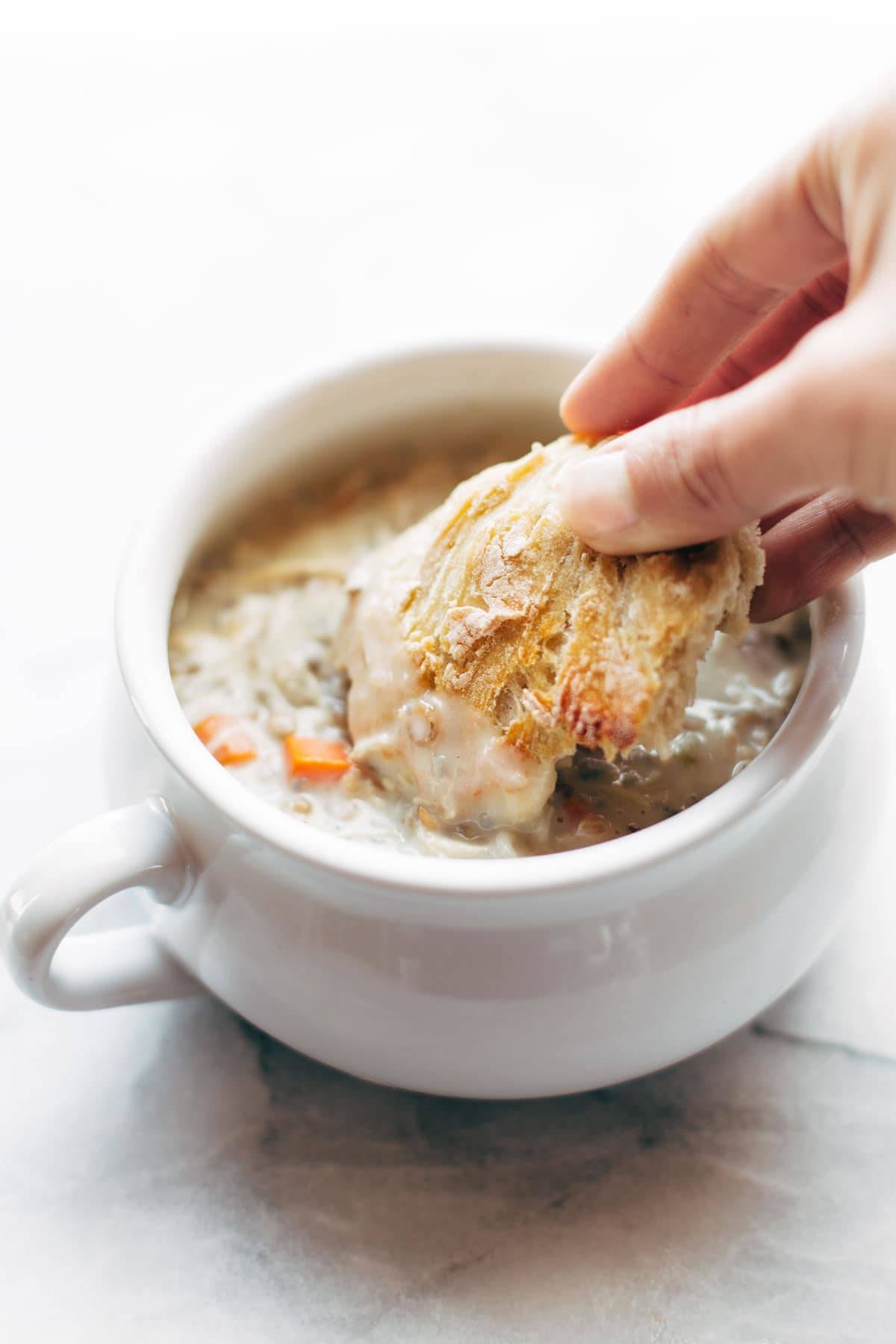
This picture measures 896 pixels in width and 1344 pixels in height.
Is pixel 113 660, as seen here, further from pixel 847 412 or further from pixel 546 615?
pixel 847 412

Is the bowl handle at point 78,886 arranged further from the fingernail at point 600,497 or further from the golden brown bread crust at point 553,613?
the fingernail at point 600,497

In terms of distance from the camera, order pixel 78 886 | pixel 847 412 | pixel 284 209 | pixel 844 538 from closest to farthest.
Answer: pixel 847 412 < pixel 78 886 < pixel 844 538 < pixel 284 209

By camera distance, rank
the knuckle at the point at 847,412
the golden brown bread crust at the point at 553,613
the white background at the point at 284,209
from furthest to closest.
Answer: the white background at the point at 284,209 → the golden brown bread crust at the point at 553,613 → the knuckle at the point at 847,412

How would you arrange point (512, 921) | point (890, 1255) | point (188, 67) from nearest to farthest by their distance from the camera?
point (512, 921) < point (890, 1255) < point (188, 67)

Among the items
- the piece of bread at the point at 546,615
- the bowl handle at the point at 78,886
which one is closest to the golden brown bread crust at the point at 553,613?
the piece of bread at the point at 546,615

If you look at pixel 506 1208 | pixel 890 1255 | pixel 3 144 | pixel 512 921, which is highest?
pixel 3 144

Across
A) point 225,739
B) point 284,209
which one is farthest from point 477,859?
point 284,209

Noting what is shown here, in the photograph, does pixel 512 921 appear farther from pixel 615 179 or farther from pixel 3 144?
pixel 3 144

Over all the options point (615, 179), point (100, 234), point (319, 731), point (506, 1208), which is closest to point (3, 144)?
point (100, 234)
